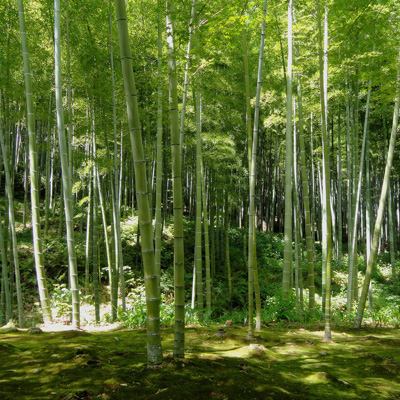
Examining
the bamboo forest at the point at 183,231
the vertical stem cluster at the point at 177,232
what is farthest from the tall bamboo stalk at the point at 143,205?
the vertical stem cluster at the point at 177,232

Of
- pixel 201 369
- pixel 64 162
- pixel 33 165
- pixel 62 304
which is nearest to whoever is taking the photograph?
pixel 201 369

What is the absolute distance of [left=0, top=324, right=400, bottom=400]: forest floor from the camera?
5.53ft

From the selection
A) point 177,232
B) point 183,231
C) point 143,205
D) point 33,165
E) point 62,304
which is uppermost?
point 33,165

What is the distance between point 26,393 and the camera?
160 centimetres

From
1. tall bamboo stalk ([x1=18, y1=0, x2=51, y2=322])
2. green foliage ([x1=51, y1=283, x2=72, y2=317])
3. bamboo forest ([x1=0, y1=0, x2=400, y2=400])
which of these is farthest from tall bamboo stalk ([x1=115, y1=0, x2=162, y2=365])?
green foliage ([x1=51, y1=283, x2=72, y2=317])

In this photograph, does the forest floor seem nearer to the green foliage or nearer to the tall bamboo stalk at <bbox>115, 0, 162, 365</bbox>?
the tall bamboo stalk at <bbox>115, 0, 162, 365</bbox>

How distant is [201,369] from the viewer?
6.63 feet

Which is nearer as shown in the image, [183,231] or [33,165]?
[33,165]

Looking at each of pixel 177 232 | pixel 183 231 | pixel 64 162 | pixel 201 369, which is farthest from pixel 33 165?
pixel 201 369

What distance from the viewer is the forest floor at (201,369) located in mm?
1687

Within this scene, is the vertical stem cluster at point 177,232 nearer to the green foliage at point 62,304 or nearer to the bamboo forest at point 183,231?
the bamboo forest at point 183,231

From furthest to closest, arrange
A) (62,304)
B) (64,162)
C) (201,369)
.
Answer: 1. (62,304)
2. (64,162)
3. (201,369)

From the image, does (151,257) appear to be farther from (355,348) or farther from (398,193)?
(398,193)

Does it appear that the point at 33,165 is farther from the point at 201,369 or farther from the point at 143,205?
the point at 201,369
